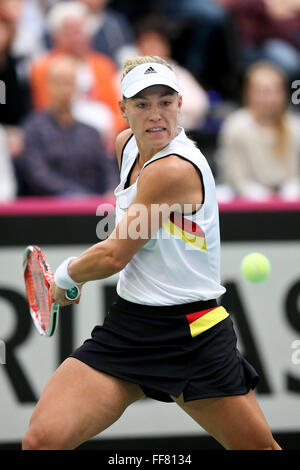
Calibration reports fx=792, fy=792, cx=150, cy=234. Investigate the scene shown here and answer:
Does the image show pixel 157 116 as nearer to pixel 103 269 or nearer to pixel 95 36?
pixel 103 269

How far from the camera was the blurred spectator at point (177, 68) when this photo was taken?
7652 millimetres

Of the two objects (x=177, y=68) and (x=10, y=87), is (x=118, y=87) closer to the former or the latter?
(x=177, y=68)

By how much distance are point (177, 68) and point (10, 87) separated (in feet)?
5.98

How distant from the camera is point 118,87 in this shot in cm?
739

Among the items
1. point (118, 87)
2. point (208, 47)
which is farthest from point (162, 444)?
point (208, 47)

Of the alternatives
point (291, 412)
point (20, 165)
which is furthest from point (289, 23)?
point (291, 412)

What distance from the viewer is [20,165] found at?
6320mm

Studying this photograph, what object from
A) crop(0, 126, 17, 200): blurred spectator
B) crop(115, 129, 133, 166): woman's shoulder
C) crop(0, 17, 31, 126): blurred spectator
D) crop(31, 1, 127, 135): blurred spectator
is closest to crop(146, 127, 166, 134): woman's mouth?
crop(115, 129, 133, 166): woman's shoulder

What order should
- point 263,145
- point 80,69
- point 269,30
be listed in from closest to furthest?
point 263,145 < point 80,69 < point 269,30

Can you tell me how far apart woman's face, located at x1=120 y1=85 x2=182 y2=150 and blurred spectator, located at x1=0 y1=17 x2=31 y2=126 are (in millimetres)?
3804

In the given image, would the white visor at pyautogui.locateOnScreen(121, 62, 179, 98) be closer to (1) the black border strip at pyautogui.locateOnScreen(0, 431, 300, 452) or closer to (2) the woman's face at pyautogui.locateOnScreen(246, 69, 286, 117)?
(1) the black border strip at pyautogui.locateOnScreen(0, 431, 300, 452)

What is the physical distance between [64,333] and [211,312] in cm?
181

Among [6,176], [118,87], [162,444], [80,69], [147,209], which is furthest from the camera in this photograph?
[118,87]

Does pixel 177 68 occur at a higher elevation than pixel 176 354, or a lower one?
higher
